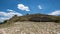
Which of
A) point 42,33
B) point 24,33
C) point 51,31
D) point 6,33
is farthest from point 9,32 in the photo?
point 51,31

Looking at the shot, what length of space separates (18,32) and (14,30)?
105 cm

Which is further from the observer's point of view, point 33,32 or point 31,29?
point 31,29

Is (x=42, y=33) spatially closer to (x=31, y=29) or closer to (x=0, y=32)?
(x=31, y=29)

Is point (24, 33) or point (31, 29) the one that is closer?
point (24, 33)

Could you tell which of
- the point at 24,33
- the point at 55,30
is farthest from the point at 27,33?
the point at 55,30

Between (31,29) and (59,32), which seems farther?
(31,29)

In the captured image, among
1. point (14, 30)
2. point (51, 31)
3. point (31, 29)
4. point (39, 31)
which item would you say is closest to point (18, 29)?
point (14, 30)

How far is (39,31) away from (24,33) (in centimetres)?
236

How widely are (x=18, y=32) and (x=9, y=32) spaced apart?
1305mm

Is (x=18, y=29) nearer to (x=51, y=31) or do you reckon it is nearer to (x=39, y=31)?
(x=39, y=31)

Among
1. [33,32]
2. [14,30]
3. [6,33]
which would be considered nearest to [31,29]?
[33,32]

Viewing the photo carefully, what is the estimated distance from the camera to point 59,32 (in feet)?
58.8

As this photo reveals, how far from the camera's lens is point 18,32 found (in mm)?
17719

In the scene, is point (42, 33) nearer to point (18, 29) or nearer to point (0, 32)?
point (18, 29)
